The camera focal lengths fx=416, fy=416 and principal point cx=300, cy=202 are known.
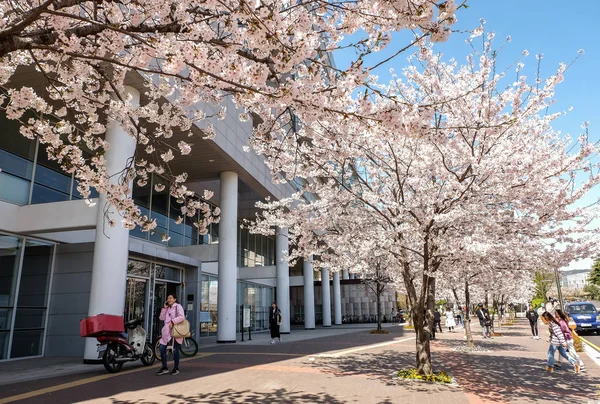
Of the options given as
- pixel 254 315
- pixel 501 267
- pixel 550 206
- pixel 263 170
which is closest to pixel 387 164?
pixel 550 206

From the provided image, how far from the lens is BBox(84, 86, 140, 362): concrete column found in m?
10.7

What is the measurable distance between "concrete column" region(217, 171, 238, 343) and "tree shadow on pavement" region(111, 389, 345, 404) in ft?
35.4

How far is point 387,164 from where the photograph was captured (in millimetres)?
9688

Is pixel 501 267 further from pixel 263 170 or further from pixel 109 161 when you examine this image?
pixel 263 170

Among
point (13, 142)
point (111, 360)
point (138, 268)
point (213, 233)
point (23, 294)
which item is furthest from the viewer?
point (213, 233)

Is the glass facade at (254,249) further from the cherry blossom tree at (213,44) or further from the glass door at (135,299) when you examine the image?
the cherry blossom tree at (213,44)

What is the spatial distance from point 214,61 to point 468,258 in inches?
310

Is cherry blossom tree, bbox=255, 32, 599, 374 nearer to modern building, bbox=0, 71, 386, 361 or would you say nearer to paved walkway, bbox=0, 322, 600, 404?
paved walkway, bbox=0, 322, 600, 404

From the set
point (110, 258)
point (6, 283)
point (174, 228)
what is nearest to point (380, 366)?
point (110, 258)

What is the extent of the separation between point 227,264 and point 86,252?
20.1 feet

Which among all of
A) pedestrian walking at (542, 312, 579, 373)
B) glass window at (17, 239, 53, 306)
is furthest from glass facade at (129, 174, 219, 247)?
pedestrian walking at (542, 312, 579, 373)

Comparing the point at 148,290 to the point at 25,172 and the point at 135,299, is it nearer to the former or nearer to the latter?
the point at 135,299

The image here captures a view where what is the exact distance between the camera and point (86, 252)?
13.1m

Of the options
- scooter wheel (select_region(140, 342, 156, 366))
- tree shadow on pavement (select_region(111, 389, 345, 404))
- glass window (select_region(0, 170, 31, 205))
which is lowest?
tree shadow on pavement (select_region(111, 389, 345, 404))
